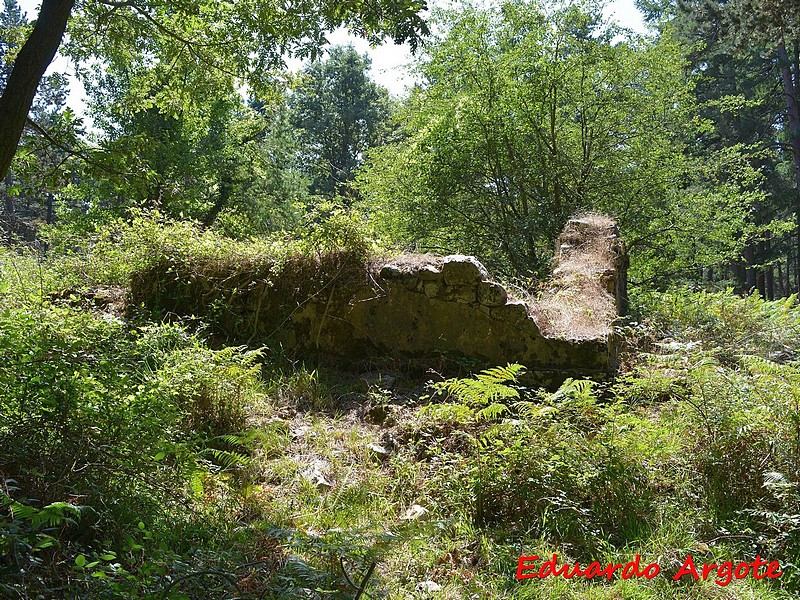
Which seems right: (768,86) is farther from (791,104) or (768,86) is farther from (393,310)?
(393,310)

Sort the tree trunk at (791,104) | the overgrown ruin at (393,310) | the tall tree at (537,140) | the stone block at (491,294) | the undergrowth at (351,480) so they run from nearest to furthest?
A: the undergrowth at (351,480)
the overgrown ruin at (393,310)
the stone block at (491,294)
the tall tree at (537,140)
the tree trunk at (791,104)

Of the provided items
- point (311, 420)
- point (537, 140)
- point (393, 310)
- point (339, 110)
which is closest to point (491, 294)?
point (393, 310)

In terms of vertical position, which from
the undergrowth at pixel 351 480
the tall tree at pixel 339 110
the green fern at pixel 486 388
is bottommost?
the undergrowth at pixel 351 480

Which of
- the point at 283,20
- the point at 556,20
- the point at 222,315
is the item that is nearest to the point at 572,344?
the point at 222,315

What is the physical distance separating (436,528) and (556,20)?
1135 cm

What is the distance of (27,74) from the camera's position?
407 centimetres

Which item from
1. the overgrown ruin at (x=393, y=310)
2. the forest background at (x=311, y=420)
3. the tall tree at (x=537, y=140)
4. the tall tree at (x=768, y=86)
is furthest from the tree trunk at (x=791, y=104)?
the overgrown ruin at (x=393, y=310)

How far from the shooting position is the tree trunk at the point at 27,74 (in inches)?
156

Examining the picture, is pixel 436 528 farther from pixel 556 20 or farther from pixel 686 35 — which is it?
pixel 686 35

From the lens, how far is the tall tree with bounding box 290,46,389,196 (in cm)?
3434

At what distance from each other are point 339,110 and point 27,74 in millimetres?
32171

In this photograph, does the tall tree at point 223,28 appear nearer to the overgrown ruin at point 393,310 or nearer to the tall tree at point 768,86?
the overgrown ruin at point 393,310

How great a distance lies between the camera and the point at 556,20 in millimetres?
11578

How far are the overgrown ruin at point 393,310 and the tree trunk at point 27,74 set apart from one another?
119 inches
